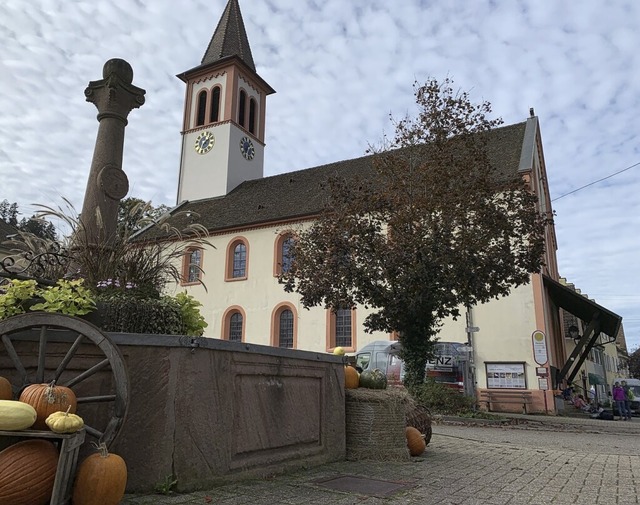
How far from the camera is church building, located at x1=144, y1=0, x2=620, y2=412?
844 inches

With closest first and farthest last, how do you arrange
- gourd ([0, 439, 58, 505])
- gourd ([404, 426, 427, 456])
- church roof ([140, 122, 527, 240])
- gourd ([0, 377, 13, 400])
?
gourd ([0, 439, 58, 505]) → gourd ([0, 377, 13, 400]) → gourd ([404, 426, 427, 456]) → church roof ([140, 122, 527, 240])

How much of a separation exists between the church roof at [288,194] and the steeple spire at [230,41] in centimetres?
1072

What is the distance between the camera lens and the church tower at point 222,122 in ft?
117

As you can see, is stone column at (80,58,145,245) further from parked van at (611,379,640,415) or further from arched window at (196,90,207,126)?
arched window at (196,90,207,126)

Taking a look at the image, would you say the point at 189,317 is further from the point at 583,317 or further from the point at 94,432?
the point at 583,317

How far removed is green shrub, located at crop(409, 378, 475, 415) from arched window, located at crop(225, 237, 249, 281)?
15.6 m

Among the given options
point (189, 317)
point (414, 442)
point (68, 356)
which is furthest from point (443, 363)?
point (68, 356)

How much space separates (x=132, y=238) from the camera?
19.1ft

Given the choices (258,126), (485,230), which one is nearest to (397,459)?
(485,230)

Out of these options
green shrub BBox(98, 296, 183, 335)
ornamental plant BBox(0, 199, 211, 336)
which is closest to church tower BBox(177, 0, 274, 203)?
ornamental plant BBox(0, 199, 211, 336)

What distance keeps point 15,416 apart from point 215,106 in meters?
36.6

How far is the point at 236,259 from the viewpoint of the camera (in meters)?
29.7

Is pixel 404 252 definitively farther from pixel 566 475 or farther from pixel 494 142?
pixel 494 142

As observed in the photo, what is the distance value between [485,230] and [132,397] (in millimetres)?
12506
